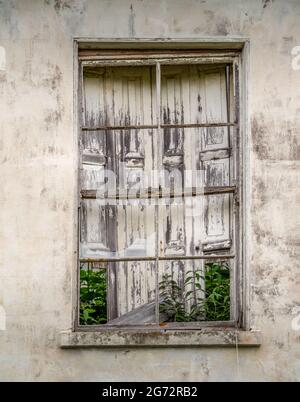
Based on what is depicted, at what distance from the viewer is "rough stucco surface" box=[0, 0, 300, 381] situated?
6266mm

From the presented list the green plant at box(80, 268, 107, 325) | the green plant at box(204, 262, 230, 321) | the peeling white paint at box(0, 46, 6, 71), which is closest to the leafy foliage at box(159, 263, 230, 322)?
the green plant at box(204, 262, 230, 321)

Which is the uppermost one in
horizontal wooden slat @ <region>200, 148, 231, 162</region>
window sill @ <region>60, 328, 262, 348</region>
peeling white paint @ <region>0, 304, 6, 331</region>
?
horizontal wooden slat @ <region>200, 148, 231, 162</region>

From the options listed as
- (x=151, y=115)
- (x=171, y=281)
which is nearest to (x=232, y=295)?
(x=171, y=281)

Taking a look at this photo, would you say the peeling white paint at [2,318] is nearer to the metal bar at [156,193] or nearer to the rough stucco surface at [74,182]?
the rough stucco surface at [74,182]

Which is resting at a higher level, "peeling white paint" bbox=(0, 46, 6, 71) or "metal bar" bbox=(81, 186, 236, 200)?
"peeling white paint" bbox=(0, 46, 6, 71)

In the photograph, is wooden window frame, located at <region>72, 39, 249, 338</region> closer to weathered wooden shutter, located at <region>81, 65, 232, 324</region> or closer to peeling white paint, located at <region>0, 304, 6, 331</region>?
weathered wooden shutter, located at <region>81, 65, 232, 324</region>

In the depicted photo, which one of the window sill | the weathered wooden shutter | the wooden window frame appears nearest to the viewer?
the window sill

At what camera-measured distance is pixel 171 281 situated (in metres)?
6.64

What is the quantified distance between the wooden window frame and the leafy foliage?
0.28 feet

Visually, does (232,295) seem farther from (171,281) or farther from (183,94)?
(183,94)

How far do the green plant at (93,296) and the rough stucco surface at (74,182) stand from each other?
0.24 meters

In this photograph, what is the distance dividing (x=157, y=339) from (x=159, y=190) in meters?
1.06

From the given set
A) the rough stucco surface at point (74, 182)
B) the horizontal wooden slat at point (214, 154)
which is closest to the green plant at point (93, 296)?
the rough stucco surface at point (74, 182)

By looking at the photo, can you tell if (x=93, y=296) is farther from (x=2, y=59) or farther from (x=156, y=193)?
(x=2, y=59)
